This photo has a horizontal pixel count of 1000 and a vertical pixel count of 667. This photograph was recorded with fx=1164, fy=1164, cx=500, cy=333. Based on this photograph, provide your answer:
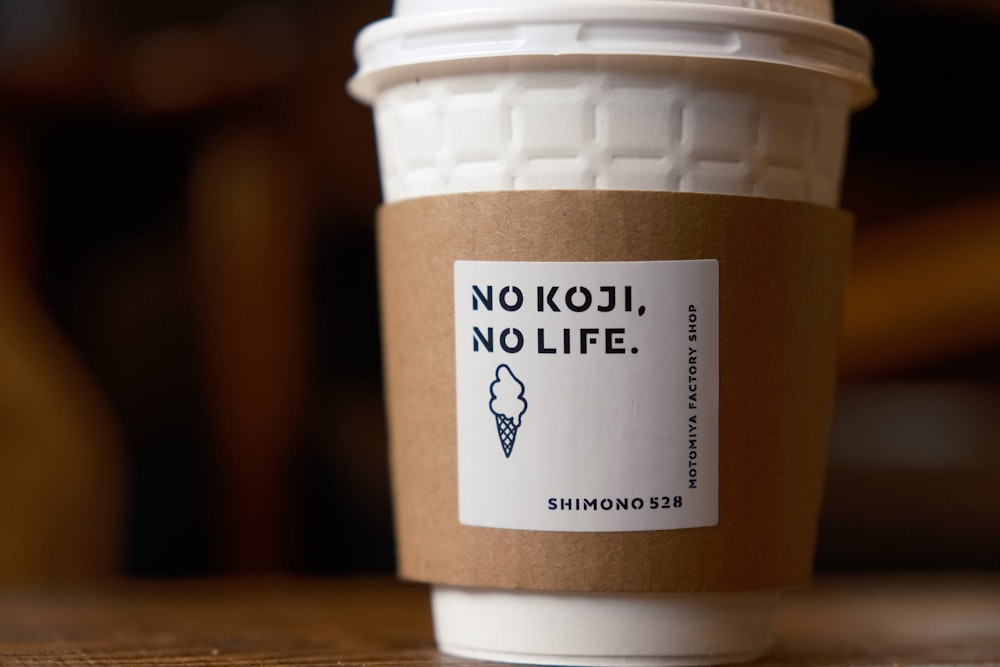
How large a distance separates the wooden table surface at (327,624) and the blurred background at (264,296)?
276mm

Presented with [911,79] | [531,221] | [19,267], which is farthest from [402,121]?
[911,79]

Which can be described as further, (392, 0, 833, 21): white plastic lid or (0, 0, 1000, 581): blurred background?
(0, 0, 1000, 581): blurred background

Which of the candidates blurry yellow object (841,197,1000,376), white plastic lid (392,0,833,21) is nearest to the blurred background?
blurry yellow object (841,197,1000,376)

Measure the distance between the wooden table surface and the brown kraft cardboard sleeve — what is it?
68mm

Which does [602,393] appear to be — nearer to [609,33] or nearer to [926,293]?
[609,33]

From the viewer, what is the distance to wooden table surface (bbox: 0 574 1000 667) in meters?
0.60

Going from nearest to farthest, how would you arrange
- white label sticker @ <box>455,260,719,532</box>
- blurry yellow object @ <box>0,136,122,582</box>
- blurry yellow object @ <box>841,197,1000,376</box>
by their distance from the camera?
white label sticker @ <box>455,260,719,532</box>, blurry yellow object @ <box>0,136,122,582</box>, blurry yellow object @ <box>841,197,1000,376</box>

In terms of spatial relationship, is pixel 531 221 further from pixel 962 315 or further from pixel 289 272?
pixel 962 315

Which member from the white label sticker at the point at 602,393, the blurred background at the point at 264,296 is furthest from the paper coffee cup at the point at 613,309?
the blurred background at the point at 264,296

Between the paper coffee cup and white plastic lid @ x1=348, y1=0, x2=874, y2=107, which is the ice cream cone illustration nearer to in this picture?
the paper coffee cup

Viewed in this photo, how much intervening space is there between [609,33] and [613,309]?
13cm

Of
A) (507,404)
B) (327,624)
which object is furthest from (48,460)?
(507,404)

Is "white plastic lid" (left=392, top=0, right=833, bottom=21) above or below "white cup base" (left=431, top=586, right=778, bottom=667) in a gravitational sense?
above

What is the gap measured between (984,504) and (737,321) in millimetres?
877
